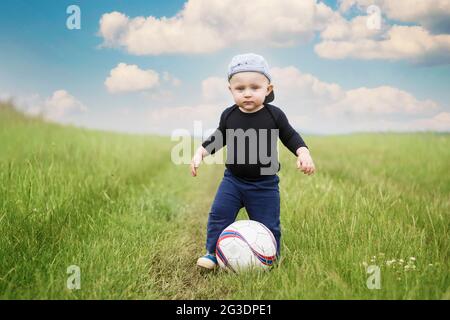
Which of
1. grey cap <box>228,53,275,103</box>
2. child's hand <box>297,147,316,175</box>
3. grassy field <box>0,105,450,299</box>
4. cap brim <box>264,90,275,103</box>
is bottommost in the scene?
grassy field <box>0,105,450,299</box>

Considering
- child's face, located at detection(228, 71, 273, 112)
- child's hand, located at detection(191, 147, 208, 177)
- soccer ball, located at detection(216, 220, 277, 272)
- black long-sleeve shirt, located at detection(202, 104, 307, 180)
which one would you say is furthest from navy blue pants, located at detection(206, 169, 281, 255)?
child's face, located at detection(228, 71, 273, 112)

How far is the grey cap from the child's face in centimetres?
4

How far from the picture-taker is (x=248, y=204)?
3.93 m

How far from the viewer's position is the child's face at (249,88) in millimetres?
3641

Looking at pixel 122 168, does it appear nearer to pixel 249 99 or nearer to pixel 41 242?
pixel 41 242


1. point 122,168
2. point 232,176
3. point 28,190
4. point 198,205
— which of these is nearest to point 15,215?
point 28,190

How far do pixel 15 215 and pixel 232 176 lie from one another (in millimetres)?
1967

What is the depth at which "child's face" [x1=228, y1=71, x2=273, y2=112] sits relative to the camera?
364 cm

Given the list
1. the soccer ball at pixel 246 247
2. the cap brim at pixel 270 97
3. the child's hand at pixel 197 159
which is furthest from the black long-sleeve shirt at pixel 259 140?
the soccer ball at pixel 246 247

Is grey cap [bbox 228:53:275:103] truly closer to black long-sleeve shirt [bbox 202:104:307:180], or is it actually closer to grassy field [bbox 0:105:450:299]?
black long-sleeve shirt [bbox 202:104:307:180]

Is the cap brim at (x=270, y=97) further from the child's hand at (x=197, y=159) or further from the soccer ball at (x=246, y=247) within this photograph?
the soccer ball at (x=246, y=247)

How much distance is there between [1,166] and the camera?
514cm

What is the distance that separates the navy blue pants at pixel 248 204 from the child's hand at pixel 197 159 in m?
0.34

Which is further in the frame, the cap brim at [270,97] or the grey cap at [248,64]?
the cap brim at [270,97]
